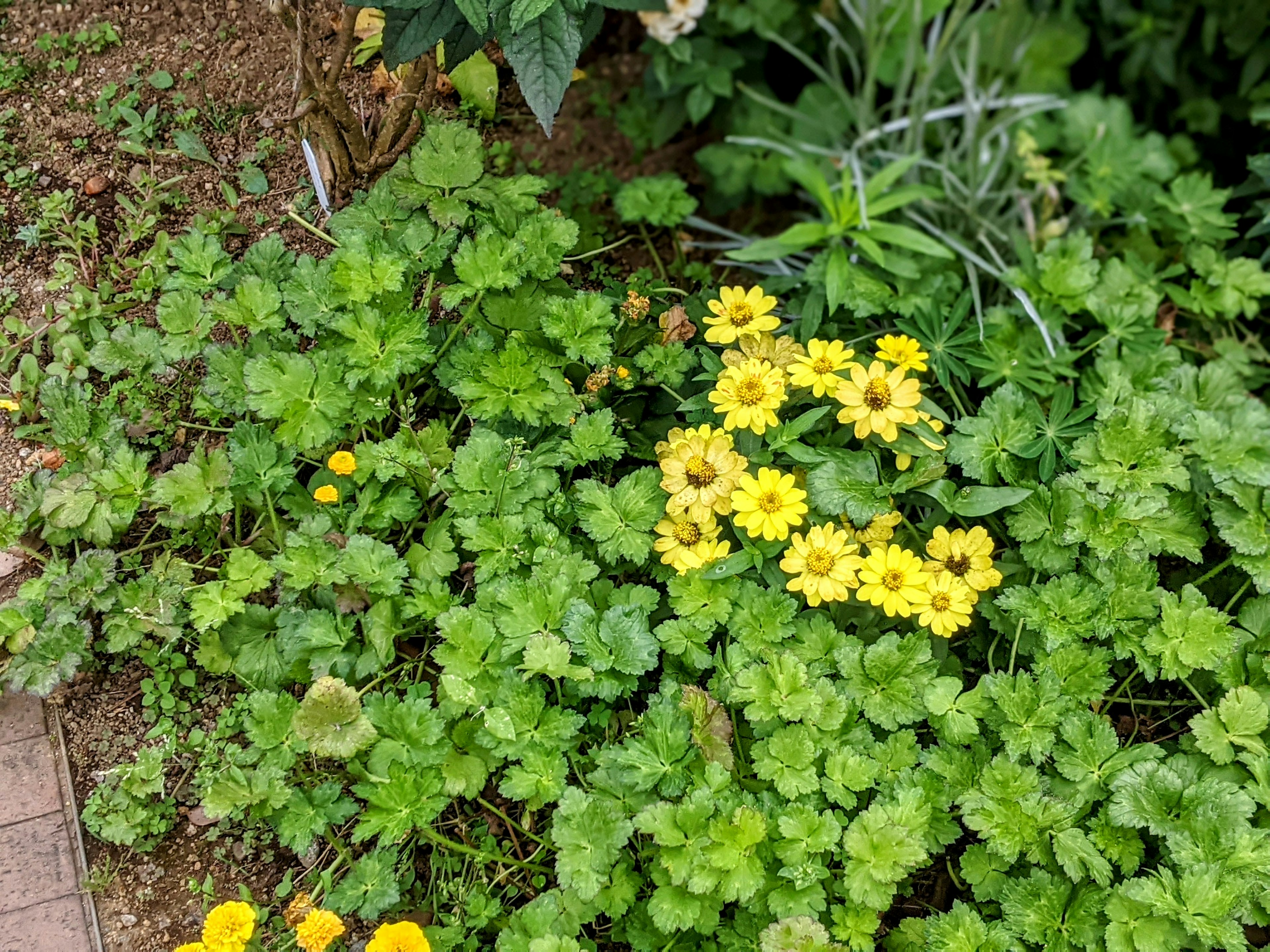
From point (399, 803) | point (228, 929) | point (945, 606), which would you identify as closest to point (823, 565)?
point (945, 606)

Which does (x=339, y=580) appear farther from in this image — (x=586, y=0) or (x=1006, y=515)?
(x=1006, y=515)

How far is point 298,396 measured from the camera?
2053mm

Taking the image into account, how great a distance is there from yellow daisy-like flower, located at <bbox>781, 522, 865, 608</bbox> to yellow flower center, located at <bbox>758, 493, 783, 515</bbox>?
70 millimetres

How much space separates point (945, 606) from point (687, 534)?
56 centimetres

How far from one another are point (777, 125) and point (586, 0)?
1.04m

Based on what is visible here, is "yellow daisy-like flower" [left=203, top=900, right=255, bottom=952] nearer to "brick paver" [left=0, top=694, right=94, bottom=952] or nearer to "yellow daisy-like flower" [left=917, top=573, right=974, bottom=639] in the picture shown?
"brick paver" [left=0, top=694, right=94, bottom=952]

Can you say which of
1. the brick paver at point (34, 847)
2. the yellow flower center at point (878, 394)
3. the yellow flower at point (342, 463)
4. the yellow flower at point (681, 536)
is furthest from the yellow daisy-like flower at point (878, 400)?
the brick paver at point (34, 847)

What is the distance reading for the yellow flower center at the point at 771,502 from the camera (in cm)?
198

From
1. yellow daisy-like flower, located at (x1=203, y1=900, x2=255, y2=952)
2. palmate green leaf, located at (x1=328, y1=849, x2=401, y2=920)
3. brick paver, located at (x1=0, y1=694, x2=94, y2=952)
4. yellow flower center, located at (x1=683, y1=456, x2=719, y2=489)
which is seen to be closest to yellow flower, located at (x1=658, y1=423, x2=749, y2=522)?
yellow flower center, located at (x1=683, y1=456, x2=719, y2=489)

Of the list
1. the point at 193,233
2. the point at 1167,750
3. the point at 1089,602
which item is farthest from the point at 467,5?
the point at 1167,750

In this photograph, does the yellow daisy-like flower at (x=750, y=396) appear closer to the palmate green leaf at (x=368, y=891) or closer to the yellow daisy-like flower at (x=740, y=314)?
the yellow daisy-like flower at (x=740, y=314)

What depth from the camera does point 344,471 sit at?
6.53 feet

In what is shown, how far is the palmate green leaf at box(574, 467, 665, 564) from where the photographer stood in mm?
2020

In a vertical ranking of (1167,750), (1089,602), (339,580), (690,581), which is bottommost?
(1167,750)
